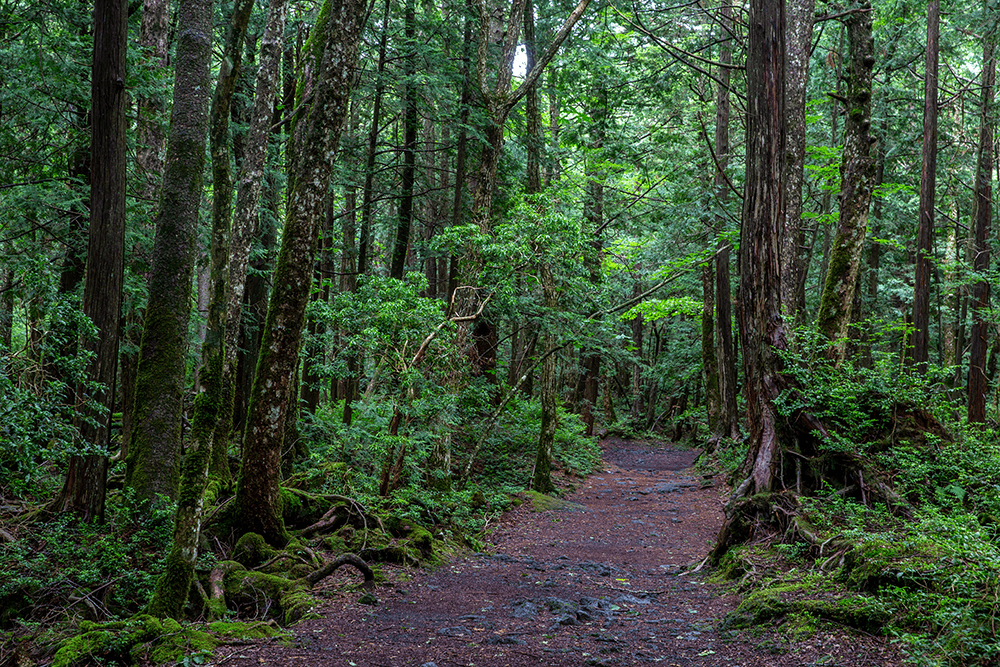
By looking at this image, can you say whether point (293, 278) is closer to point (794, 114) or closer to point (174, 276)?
point (174, 276)

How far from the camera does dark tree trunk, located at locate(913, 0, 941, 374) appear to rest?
15.8m

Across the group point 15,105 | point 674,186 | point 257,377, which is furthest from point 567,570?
point 674,186

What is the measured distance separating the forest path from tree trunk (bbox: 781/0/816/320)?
5.55 metres

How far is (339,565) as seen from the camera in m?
6.75

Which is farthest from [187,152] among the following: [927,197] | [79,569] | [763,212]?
[927,197]

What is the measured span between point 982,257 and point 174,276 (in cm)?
1946

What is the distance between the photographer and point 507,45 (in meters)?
13.1

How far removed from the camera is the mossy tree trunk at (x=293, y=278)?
7.00m

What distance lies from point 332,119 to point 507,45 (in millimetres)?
7298

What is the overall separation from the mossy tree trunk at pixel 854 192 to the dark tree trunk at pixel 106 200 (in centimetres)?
1013

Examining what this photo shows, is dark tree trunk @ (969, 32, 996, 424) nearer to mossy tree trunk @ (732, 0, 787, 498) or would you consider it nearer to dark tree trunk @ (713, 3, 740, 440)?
dark tree trunk @ (713, 3, 740, 440)

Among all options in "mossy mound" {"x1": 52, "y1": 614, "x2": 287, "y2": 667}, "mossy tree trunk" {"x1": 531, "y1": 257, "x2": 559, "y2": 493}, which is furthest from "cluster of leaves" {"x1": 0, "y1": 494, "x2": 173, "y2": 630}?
"mossy tree trunk" {"x1": 531, "y1": 257, "x2": 559, "y2": 493}

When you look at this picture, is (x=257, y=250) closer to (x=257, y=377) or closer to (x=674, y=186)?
(x=257, y=377)

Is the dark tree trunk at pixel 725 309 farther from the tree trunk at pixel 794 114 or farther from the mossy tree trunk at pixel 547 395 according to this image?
the mossy tree trunk at pixel 547 395
